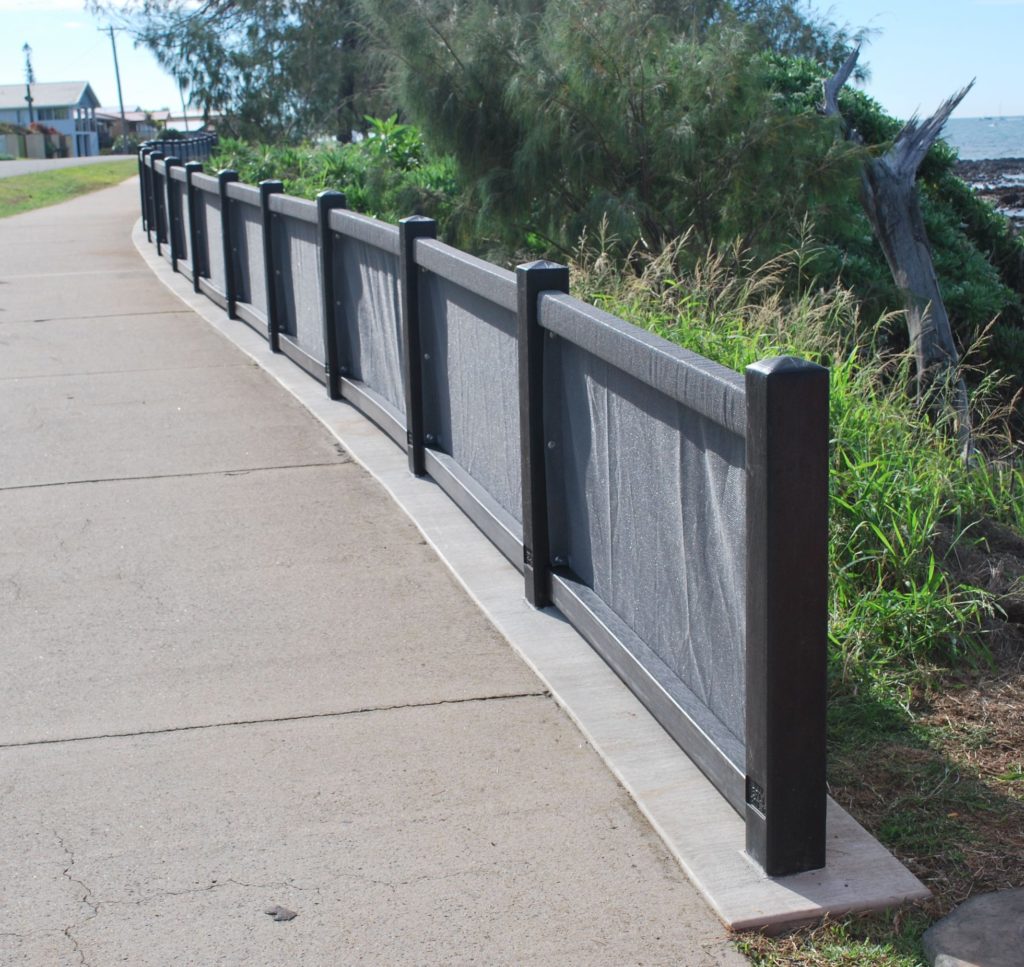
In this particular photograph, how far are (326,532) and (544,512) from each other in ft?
4.83

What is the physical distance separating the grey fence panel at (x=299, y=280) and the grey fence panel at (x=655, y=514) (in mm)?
4430

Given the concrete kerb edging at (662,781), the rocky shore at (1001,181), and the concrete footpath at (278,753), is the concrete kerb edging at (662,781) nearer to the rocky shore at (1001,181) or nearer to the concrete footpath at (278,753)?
the concrete footpath at (278,753)

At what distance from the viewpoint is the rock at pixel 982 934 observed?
9.56 feet

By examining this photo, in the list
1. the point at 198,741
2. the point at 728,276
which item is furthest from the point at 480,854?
the point at 728,276

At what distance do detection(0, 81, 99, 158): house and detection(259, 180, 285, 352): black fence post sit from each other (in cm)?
15177

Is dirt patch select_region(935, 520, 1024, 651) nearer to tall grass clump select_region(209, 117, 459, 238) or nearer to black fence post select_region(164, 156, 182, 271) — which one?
tall grass clump select_region(209, 117, 459, 238)

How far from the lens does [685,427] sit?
3.70 m

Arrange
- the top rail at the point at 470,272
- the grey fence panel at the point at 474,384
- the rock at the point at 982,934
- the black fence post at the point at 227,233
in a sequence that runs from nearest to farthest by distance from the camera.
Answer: the rock at the point at 982,934
the top rail at the point at 470,272
the grey fence panel at the point at 474,384
the black fence post at the point at 227,233

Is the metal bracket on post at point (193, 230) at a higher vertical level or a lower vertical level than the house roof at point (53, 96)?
lower

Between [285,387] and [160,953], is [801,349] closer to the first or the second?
[285,387]

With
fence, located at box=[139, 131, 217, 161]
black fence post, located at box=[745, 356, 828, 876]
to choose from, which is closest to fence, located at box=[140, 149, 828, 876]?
black fence post, located at box=[745, 356, 828, 876]

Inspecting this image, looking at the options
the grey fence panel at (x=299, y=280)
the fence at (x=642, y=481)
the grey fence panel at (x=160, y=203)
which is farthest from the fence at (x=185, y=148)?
the fence at (x=642, y=481)

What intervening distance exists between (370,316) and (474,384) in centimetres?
198

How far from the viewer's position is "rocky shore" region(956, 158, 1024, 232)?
3334 cm
